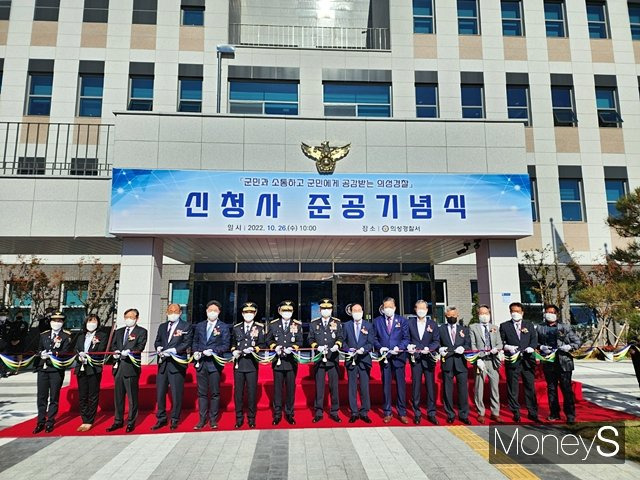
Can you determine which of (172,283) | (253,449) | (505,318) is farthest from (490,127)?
(172,283)

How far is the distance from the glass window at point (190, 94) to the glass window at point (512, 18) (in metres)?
13.7

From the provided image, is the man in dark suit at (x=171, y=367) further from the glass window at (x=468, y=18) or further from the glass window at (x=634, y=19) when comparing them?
the glass window at (x=634, y=19)

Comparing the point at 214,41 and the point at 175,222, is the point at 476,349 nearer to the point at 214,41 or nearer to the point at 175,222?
the point at 175,222

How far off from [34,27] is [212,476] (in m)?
20.9

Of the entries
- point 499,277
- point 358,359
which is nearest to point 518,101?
point 499,277

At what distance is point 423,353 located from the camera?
23.3 ft

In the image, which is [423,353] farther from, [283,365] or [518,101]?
[518,101]

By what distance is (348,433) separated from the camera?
6379 millimetres

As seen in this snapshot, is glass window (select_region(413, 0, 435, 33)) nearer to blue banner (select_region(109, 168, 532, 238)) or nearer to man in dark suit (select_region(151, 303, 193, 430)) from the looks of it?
blue banner (select_region(109, 168, 532, 238))

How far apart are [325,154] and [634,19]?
18831 mm

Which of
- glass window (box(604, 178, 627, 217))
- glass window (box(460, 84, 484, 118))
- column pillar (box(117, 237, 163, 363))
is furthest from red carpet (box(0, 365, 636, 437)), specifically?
glass window (box(460, 84, 484, 118))

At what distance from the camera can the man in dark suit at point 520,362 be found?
23.0 feet

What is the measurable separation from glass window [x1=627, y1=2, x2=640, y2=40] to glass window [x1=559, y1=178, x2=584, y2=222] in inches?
305

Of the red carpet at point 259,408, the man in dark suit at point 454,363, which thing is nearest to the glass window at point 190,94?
the red carpet at point 259,408
